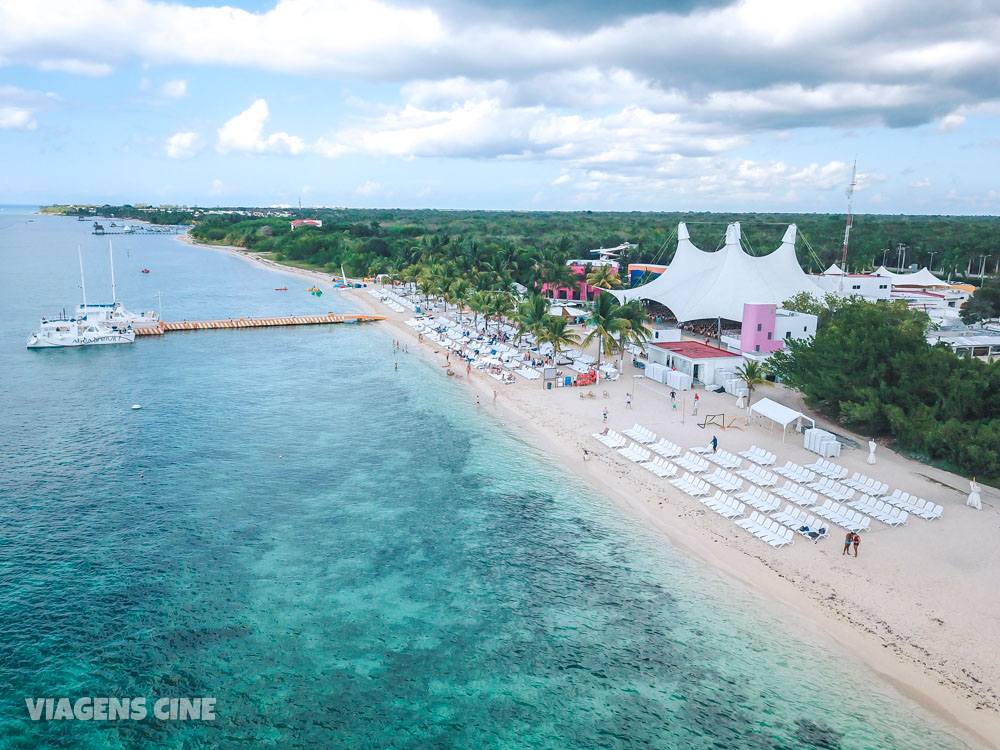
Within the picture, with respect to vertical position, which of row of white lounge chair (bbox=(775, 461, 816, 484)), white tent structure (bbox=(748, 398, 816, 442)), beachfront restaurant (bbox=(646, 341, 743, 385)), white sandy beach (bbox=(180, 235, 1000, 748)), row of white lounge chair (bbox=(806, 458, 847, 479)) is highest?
beachfront restaurant (bbox=(646, 341, 743, 385))

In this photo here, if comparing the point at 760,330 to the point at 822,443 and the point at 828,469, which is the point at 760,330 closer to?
the point at 822,443

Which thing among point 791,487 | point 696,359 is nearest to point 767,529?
point 791,487

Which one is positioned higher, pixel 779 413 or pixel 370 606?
pixel 779 413

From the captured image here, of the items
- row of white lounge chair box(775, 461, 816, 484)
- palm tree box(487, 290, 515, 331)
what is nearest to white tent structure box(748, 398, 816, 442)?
row of white lounge chair box(775, 461, 816, 484)

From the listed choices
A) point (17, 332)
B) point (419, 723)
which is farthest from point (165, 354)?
point (419, 723)

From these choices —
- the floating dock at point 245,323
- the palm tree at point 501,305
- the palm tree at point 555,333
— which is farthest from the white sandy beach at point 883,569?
the floating dock at point 245,323

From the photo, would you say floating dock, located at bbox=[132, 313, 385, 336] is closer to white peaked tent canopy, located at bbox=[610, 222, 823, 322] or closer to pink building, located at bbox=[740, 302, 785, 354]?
white peaked tent canopy, located at bbox=[610, 222, 823, 322]
